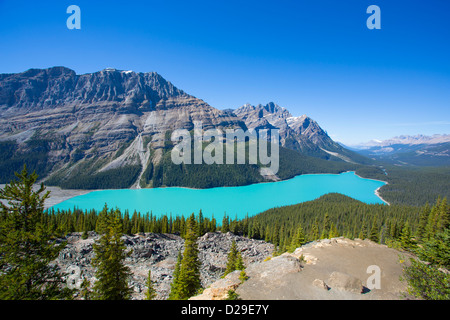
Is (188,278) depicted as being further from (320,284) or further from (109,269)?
(320,284)

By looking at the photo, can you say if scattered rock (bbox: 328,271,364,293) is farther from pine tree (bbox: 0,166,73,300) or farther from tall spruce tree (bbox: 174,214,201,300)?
pine tree (bbox: 0,166,73,300)

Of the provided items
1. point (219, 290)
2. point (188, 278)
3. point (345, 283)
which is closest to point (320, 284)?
point (345, 283)

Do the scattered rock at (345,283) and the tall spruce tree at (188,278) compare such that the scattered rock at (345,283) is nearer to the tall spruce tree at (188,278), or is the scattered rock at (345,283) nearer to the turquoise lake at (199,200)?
the tall spruce tree at (188,278)

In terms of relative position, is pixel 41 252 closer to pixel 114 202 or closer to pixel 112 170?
pixel 114 202

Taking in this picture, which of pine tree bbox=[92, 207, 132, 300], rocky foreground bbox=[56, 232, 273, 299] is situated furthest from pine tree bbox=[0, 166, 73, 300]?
rocky foreground bbox=[56, 232, 273, 299]

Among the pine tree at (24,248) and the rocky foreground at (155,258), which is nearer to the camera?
the pine tree at (24,248)

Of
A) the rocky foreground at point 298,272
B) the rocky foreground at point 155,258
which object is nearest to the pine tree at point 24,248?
the rocky foreground at point 298,272
